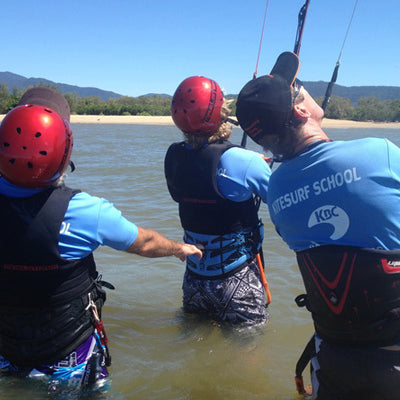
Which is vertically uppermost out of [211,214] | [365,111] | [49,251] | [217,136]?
[365,111]

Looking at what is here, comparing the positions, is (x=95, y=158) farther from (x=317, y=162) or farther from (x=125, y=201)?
(x=317, y=162)

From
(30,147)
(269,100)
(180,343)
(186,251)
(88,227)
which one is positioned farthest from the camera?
(180,343)

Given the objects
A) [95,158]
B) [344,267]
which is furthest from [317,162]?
[95,158]

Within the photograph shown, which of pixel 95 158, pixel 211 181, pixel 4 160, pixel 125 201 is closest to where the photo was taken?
pixel 4 160

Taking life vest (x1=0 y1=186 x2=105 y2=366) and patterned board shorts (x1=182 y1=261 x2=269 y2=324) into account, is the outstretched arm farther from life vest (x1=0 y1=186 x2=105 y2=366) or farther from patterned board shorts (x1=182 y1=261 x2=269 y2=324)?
patterned board shorts (x1=182 y1=261 x2=269 y2=324)

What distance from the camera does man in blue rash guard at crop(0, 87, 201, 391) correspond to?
2328 mm

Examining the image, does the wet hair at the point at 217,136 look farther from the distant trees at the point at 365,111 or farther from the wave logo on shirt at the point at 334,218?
the distant trees at the point at 365,111

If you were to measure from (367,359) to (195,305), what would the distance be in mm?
2022

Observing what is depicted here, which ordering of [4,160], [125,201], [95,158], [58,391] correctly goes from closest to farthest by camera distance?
[4,160], [58,391], [125,201], [95,158]

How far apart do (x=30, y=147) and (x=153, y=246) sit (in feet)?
3.25

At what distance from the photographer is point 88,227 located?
2418mm

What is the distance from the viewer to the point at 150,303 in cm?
533

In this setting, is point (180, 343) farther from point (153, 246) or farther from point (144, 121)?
point (144, 121)

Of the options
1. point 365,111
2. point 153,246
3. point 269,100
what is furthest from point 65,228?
point 365,111
